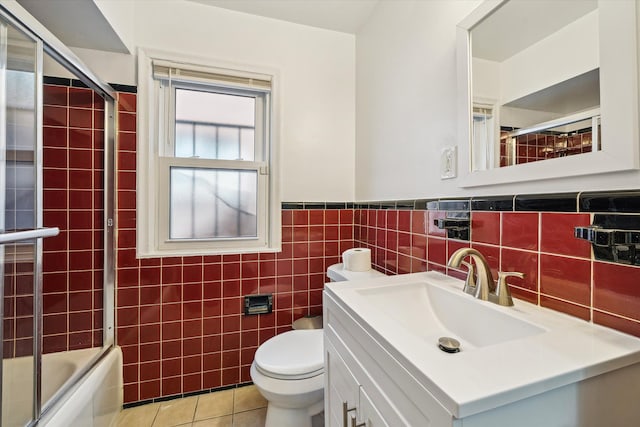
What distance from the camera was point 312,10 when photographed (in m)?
1.68

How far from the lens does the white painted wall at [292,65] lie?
61.2 inches

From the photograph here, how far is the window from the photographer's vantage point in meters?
1.57

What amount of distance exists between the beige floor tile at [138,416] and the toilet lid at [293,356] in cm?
74

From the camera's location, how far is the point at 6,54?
3.13 feet

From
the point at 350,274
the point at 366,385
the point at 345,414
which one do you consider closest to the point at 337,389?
the point at 345,414

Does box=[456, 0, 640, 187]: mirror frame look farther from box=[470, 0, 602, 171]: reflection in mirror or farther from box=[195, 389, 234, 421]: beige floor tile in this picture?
box=[195, 389, 234, 421]: beige floor tile

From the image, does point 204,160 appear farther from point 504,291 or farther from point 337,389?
point 504,291

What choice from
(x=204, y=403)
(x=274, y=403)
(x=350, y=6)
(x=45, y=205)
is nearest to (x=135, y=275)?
(x=45, y=205)

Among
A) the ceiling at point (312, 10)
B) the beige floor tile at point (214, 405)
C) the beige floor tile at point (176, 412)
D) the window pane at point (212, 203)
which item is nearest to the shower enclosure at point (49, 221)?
the window pane at point (212, 203)

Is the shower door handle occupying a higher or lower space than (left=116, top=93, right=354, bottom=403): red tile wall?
higher

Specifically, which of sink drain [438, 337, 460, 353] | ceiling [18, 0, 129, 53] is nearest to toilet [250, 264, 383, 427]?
sink drain [438, 337, 460, 353]

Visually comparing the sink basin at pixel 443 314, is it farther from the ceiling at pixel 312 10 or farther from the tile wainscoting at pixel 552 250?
the ceiling at pixel 312 10

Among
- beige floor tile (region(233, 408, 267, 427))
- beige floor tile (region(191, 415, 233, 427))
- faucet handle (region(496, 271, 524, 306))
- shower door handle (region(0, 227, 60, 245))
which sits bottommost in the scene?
beige floor tile (region(191, 415, 233, 427))

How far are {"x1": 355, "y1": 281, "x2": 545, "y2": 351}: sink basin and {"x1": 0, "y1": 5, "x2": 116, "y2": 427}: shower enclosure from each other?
4.01 ft
